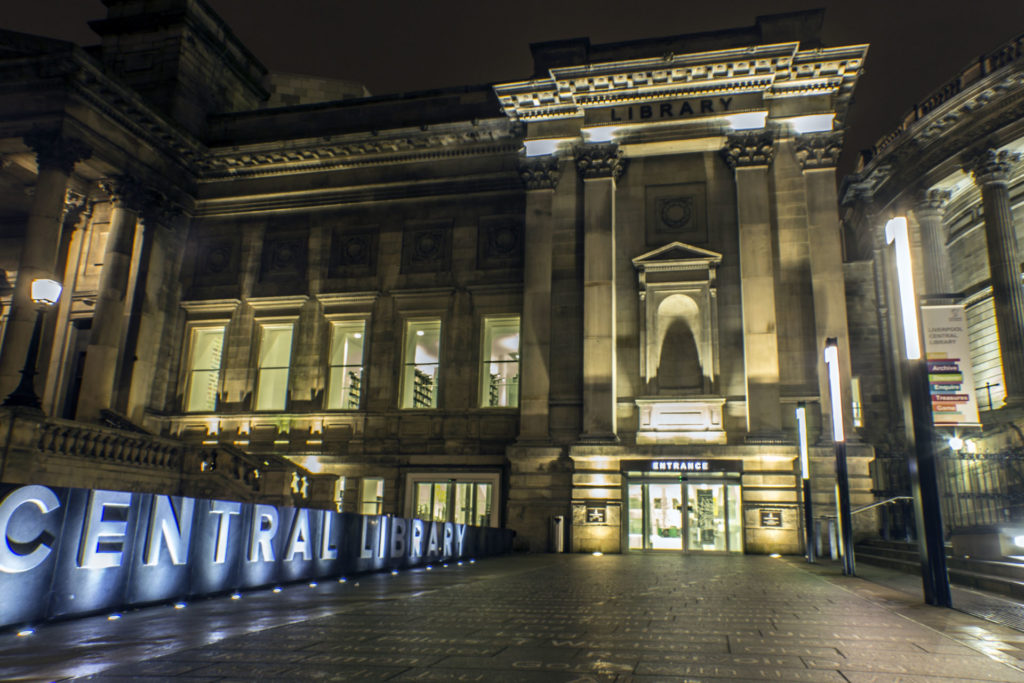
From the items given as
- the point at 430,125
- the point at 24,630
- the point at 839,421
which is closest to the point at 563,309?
the point at 430,125

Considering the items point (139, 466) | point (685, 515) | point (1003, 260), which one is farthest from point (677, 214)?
point (139, 466)

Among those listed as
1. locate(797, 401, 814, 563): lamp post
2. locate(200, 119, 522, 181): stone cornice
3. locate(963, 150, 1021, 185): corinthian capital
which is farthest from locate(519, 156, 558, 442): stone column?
locate(963, 150, 1021, 185): corinthian capital

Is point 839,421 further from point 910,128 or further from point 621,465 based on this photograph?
point 910,128

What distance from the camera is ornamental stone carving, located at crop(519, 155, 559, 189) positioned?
28234mm

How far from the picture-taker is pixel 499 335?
29.6m

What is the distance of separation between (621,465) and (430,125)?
15669 mm

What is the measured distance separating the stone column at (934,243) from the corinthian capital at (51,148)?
34.6 m

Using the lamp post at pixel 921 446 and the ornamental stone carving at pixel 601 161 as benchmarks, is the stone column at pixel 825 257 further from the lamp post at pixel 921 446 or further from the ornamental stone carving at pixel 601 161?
the lamp post at pixel 921 446

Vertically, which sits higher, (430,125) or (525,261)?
(430,125)

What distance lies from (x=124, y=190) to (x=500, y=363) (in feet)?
54.2

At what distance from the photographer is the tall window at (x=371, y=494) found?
28.6 metres

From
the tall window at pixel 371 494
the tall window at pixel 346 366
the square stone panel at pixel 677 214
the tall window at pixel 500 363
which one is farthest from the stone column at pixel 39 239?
the square stone panel at pixel 677 214

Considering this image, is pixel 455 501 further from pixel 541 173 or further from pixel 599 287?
pixel 541 173

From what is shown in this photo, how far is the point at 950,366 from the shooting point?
75.5ft
